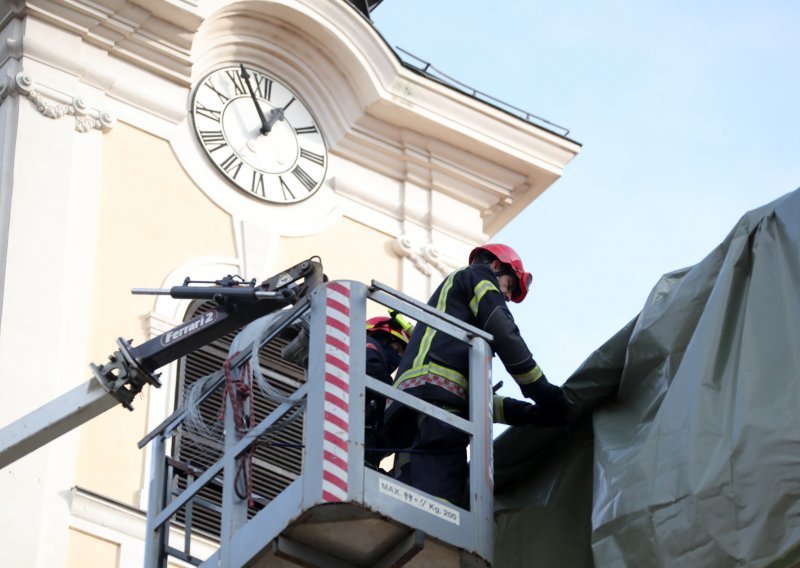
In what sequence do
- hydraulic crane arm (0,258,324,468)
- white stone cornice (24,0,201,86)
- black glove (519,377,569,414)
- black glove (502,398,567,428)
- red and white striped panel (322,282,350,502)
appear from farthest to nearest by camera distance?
white stone cornice (24,0,201,86)
hydraulic crane arm (0,258,324,468)
black glove (502,398,567,428)
black glove (519,377,569,414)
red and white striped panel (322,282,350,502)

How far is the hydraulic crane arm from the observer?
1263 cm

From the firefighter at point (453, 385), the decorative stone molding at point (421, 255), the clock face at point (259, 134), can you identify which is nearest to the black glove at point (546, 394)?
the firefighter at point (453, 385)

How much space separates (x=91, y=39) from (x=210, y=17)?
999mm

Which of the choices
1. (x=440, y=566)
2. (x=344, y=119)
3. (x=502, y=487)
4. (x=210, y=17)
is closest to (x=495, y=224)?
(x=344, y=119)

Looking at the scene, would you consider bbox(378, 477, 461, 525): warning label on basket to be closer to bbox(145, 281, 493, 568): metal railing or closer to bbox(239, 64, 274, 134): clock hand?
bbox(145, 281, 493, 568): metal railing

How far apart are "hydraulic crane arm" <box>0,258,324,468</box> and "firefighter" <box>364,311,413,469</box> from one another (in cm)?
55

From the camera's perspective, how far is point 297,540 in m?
11.1

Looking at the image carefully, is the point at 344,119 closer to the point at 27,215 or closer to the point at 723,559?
the point at 27,215

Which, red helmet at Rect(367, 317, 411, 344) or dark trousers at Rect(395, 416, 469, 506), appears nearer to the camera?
dark trousers at Rect(395, 416, 469, 506)

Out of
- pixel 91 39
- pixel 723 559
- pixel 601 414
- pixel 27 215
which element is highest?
pixel 91 39

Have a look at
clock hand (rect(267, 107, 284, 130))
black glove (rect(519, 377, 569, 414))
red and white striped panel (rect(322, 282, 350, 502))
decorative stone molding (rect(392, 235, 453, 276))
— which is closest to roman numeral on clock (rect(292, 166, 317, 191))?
clock hand (rect(267, 107, 284, 130))

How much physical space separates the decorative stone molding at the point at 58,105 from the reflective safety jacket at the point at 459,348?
6.15 meters

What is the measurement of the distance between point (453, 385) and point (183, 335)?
1670 mm

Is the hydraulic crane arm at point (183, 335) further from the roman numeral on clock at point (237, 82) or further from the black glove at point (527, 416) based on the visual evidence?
the roman numeral on clock at point (237, 82)
